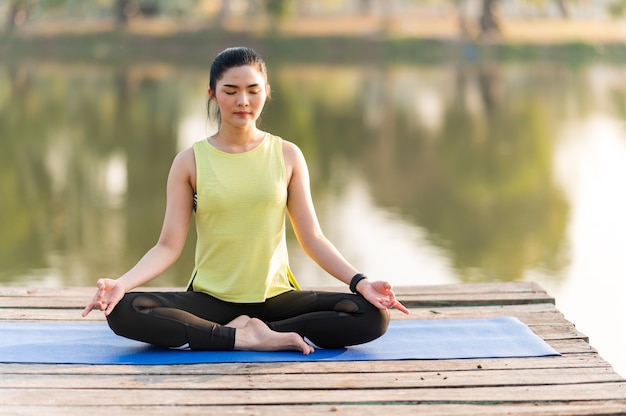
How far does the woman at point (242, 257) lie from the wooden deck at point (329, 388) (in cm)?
15

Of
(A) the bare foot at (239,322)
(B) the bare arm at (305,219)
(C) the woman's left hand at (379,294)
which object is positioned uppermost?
(B) the bare arm at (305,219)

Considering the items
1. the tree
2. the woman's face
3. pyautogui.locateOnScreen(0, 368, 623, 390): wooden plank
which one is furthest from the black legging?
the tree

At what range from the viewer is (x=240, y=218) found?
3.09 m

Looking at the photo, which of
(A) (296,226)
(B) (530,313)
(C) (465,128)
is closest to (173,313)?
(A) (296,226)

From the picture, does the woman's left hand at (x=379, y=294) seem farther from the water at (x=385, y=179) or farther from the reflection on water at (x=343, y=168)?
the reflection on water at (x=343, y=168)

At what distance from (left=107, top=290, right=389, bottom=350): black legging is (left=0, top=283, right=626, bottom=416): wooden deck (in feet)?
0.43

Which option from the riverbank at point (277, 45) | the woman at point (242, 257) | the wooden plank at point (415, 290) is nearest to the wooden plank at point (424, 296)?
the wooden plank at point (415, 290)

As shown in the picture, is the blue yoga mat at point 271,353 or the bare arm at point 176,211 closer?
the blue yoga mat at point 271,353

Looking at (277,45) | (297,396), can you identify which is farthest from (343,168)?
(277,45)

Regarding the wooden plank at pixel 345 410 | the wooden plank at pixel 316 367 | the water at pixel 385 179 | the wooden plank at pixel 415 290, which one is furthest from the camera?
the water at pixel 385 179

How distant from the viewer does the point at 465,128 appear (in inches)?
551

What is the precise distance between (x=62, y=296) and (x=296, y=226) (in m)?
1.02

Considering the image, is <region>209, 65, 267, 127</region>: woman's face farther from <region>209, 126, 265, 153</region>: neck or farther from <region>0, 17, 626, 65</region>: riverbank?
<region>0, 17, 626, 65</region>: riverbank

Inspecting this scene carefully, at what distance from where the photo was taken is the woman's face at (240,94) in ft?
9.93
